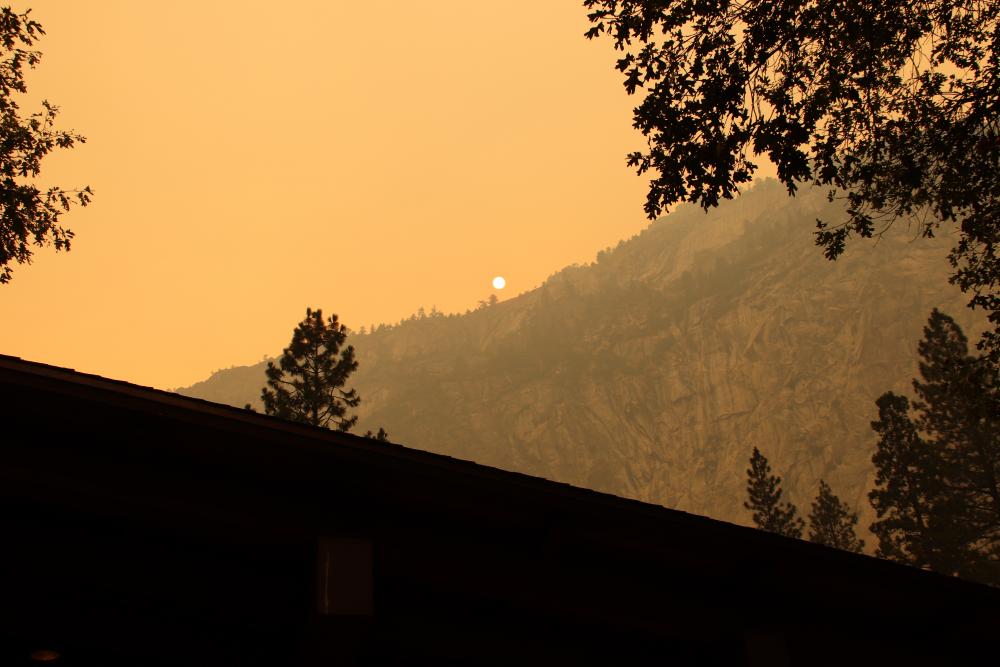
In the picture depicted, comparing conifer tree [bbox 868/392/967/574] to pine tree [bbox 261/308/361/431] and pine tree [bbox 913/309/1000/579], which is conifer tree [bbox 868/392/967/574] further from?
pine tree [bbox 261/308/361/431]

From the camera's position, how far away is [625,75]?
10.0 metres

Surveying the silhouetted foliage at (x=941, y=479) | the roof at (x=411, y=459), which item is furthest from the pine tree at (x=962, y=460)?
the roof at (x=411, y=459)

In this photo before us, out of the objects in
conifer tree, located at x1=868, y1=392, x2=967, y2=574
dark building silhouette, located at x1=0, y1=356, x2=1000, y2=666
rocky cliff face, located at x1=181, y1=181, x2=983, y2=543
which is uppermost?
rocky cliff face, located at x1=181, y1=181, x2=983, y2=543

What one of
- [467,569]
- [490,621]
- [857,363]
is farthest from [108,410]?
[857,363]

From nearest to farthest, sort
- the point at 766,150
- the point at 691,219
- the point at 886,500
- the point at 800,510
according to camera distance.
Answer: the point at 766,150 < the point at 886,500 < the point at 800,510 < the point at 691,219

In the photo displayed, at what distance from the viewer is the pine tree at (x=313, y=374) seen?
113 ft

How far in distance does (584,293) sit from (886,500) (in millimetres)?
122897

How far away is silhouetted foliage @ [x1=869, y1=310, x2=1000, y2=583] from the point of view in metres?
37.6

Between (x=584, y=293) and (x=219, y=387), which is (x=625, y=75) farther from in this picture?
(x=219, y=387)

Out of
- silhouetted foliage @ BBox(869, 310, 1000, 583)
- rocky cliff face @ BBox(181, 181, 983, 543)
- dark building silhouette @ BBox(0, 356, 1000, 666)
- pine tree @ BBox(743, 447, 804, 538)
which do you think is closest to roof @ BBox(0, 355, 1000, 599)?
dark building silhouette @ BBox(0, 356, 1000, 666)

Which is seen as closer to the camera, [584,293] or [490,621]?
[490,621]

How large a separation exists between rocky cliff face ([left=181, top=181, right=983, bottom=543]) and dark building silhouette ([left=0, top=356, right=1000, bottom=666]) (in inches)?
3418

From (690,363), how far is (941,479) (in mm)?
86593

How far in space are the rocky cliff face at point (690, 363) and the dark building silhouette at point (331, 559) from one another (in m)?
86.8
